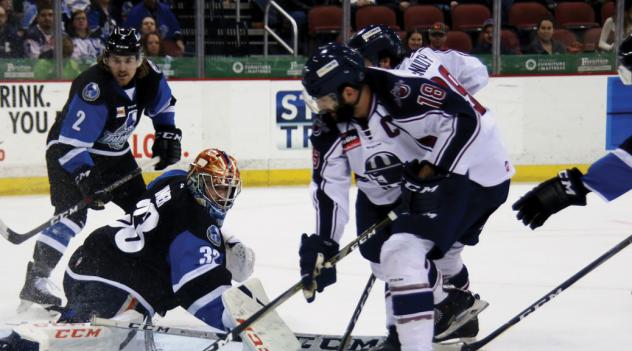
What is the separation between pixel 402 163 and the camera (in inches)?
132

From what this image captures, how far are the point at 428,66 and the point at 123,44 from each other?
1.35 m

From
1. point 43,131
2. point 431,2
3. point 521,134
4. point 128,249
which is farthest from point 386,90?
point 431,2

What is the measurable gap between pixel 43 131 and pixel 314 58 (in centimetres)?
460

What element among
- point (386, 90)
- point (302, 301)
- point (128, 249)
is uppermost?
point (386, 90)

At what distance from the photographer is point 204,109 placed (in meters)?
7.64

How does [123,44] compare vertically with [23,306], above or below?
above

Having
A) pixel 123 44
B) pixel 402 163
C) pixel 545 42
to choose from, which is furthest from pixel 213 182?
pixel 545 42

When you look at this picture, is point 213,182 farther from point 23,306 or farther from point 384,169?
point 23,306

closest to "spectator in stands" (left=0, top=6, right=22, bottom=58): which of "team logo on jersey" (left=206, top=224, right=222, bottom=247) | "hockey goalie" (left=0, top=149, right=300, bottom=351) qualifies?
"hockey goalie" (left=0, top=149, right=300, bottom=351)

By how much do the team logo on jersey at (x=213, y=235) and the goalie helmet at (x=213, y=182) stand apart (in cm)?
9

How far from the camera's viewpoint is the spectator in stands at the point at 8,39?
7.15 meters

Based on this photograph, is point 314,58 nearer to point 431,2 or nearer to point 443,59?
point 443,59

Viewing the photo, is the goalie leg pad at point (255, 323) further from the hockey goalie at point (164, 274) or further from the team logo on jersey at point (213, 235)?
the team logo on jersey at point (213, 235)

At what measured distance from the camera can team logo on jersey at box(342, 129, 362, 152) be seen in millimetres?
3215
